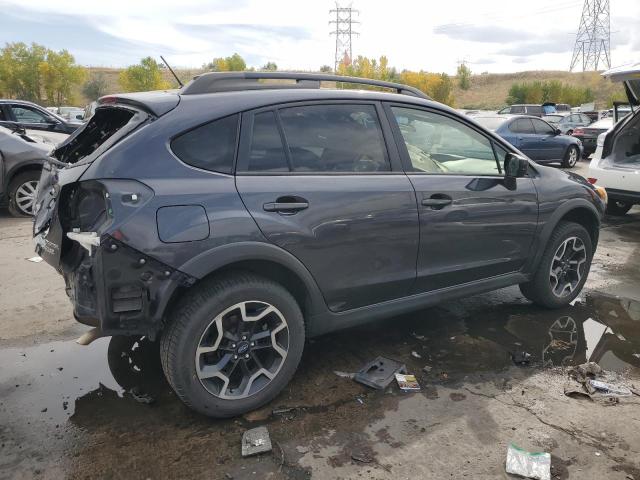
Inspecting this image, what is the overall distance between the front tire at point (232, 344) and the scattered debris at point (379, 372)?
517 millimetres

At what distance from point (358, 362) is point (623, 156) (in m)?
6.40

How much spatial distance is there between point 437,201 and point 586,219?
1937mm

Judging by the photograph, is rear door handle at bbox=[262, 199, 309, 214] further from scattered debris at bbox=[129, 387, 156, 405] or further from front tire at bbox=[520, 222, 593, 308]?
front tire at bbox=[520, 222, 593, 308]

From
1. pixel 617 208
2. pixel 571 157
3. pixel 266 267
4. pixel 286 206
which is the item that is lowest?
pixel 617 208

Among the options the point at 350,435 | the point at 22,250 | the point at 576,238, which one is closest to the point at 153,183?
the point at 350,435

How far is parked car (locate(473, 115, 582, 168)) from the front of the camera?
1388 centimetres

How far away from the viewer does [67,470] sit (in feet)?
7.95

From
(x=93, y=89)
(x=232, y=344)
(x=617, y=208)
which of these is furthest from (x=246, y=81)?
(x=93, y=89)

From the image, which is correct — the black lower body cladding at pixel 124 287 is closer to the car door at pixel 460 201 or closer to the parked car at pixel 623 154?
the car door at pixel 460 201

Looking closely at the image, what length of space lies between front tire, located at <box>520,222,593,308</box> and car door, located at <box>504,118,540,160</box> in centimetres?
1018

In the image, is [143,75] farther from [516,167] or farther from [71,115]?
[516,167]

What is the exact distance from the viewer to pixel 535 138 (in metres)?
14.6

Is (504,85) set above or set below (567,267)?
above

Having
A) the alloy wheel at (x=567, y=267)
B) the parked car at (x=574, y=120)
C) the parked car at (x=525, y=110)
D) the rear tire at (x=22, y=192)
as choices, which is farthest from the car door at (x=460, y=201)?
the parked car at (x=525, y=110)
